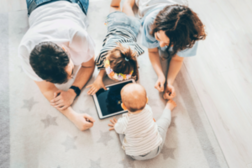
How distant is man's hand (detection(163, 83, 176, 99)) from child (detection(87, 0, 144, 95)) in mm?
216

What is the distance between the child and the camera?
88 centimetres

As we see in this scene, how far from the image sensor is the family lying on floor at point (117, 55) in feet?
2.43

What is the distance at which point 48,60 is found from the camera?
68 centimetres

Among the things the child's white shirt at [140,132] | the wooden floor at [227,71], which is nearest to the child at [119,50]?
the child's white shirt at [140,132]

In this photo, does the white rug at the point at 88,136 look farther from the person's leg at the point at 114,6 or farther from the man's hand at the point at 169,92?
the person's leg at the point at 114,6

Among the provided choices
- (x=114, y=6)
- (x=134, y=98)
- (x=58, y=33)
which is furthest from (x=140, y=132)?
(x=114, y=6)

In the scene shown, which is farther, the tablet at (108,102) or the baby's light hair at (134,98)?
the tablet at (108,102)

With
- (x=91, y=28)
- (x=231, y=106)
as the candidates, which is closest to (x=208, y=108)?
(x=231, y=106)

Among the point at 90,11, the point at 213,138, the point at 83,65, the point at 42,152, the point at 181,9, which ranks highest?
the point at 181,9

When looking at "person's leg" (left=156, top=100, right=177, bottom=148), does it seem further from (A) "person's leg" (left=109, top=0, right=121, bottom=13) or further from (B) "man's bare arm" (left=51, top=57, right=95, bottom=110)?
(A) "person's leg" (left=109, top=0, right=121, bottom=13)

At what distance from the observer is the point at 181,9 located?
29.5 inches

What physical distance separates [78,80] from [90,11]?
61 cm

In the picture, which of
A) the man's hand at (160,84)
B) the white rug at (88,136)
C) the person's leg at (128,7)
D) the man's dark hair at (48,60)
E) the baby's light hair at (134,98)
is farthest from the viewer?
the person's leg at (128,7)

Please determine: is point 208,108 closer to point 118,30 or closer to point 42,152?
point 118,30
